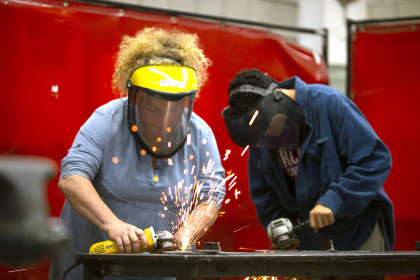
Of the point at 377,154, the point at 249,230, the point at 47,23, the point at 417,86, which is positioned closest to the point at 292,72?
the point at 417,86

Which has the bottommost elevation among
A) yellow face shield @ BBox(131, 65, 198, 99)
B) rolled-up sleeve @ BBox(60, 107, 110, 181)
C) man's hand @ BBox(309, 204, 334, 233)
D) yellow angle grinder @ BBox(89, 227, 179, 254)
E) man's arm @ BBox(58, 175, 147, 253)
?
man's hand @ BBox(309, 204, 334, 233)

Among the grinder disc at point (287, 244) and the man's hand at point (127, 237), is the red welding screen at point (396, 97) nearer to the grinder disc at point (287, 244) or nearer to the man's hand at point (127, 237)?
the grinder disc at point (287, 244)

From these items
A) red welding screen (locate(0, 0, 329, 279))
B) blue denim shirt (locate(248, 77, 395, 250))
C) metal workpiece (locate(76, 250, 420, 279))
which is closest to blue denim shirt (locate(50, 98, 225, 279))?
metal workpiece (locate(76, 250, 420, 279))

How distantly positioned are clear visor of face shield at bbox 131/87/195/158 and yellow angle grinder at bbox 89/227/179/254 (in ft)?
1.33

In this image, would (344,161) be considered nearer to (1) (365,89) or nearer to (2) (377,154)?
(2) (377,154)

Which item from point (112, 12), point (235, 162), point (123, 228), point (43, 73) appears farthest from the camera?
point (235, 162)

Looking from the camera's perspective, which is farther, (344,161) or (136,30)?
(136,30)

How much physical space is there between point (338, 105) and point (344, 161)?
30 cm

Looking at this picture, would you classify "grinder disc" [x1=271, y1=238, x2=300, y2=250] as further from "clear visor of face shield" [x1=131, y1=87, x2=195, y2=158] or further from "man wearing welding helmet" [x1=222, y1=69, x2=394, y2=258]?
"clear visor of face shield" [x1=131, y1=87, x2=195, y2=158]

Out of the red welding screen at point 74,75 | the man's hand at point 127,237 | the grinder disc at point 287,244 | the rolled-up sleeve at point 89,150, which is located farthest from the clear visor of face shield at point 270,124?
the man's hand at point 127,237

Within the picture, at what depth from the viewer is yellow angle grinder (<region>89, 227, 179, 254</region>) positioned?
6.68 feet

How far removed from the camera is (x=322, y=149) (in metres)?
2.90

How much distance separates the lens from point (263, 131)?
2936 mm

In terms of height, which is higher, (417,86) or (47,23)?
(47,23)
